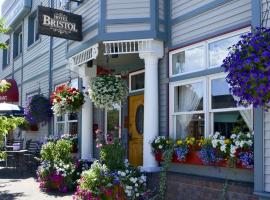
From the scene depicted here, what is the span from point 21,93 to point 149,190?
1299 cm

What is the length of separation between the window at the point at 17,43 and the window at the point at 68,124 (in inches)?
308

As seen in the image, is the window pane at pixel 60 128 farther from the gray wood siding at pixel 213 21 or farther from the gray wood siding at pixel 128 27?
the gray wood siding at pixel 213 21

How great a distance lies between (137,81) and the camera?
11.0 meters

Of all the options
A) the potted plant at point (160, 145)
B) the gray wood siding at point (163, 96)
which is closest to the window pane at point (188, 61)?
the gray wood siding at point (163, 96)

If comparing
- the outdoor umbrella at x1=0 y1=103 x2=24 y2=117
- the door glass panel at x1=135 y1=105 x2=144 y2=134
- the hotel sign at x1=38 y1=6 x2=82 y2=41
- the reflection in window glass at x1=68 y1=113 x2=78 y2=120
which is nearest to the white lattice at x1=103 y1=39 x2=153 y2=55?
the hotel sign at x1=38 y1=6 x2=82 y2=41

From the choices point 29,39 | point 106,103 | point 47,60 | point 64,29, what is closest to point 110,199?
point 106,103

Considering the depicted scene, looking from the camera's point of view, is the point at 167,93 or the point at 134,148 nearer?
the point at 167,93

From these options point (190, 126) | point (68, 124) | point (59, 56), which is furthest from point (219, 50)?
point (59, 56)

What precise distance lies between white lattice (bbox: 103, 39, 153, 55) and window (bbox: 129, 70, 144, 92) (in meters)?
1.84

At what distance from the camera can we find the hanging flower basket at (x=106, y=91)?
945 centimetres

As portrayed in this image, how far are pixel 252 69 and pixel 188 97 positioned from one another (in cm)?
314

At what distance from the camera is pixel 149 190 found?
8438 millimetres

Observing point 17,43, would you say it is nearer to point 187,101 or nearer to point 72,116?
point 72,116

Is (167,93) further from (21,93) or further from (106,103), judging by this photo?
(21,93)
